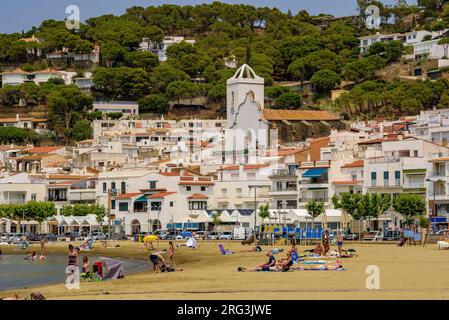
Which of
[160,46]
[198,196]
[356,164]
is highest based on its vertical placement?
[160,46]

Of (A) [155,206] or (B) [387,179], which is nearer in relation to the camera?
(B) [387,179]

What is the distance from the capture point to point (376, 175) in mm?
68188

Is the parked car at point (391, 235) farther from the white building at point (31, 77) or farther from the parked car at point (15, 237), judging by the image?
the white building at point (31, 77)

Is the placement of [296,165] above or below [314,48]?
below

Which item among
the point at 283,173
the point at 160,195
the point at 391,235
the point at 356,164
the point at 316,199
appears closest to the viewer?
the point at 391,235

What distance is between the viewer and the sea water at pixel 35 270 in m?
36.4

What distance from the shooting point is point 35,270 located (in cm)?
4466

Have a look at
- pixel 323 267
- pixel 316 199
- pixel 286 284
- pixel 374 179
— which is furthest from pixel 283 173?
pixel 286 284

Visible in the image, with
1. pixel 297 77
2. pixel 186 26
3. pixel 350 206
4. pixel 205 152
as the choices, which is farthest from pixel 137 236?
pixel 186 26

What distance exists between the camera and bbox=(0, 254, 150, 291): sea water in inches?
1432

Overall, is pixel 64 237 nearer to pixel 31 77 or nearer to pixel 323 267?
pixel 323 267

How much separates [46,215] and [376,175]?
26839 millimetres

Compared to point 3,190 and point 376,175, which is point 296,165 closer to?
point 376,175

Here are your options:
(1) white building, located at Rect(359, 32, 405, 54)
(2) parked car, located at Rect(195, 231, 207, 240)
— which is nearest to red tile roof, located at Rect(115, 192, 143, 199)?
(2) parked car, located at Rect(195, 231, 207, 240)
